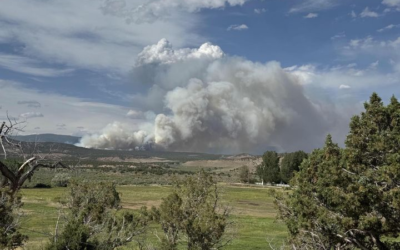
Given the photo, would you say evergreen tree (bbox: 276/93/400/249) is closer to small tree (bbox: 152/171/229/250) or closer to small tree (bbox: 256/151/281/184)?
small tree (bbox: 152/171/229/250)

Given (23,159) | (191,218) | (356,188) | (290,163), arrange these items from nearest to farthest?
1. (23,159)
2. (356,188)
3. (191,218)
4. (290,163)

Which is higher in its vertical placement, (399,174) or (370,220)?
(399,174)

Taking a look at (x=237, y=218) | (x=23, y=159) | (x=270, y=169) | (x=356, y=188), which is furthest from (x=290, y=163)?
(x=23, y=159)

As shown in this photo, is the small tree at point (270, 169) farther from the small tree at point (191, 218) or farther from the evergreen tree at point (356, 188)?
the evergreen tree at point (356, 188)

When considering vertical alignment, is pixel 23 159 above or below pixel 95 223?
above

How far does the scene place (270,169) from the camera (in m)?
151

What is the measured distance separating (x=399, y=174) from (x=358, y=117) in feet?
14.9

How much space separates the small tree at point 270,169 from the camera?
150 meters

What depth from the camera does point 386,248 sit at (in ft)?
63.7

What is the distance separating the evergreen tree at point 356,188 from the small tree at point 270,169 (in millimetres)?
130567

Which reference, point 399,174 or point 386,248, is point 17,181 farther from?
point 386,248

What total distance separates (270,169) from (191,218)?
13225cm

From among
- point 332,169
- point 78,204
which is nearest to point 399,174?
point 332,169

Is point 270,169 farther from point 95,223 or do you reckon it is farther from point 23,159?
point 23,159
